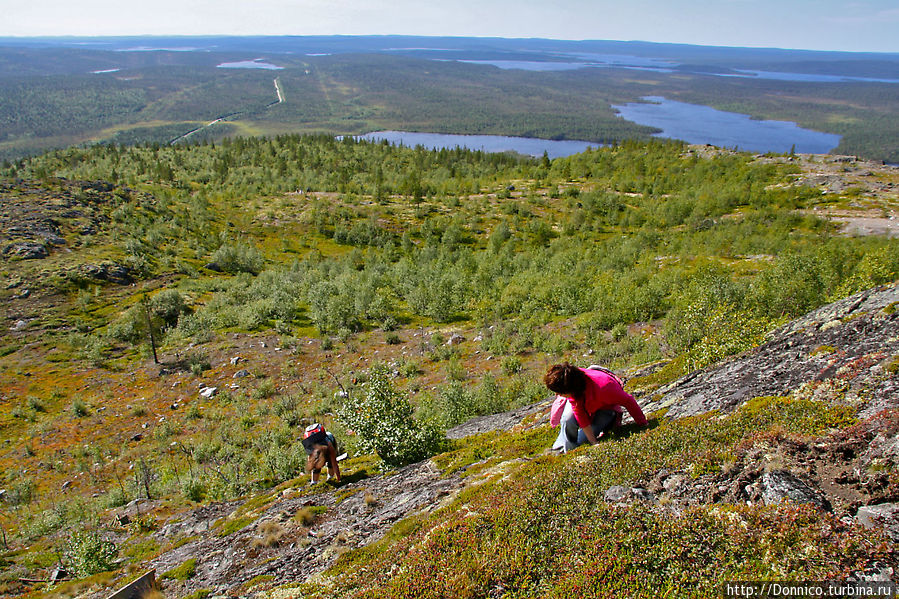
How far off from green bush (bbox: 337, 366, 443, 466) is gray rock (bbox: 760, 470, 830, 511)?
28.6 ft

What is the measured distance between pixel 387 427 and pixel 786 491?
9296 mm

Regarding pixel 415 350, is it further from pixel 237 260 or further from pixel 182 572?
pixel 237 260

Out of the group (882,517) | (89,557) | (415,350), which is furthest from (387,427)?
(415,350)

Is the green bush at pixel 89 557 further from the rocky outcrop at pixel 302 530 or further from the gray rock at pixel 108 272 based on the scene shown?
the gray rock at pixel 108 272

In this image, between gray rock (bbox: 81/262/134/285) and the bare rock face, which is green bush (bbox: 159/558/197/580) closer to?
the bare rock face

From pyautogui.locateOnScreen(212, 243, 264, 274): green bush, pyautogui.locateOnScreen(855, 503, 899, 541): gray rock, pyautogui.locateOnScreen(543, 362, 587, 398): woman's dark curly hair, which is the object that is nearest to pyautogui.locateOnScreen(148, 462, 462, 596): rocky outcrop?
pyautogui.locateOnScreen(543, 362, 587, 398): woman's dark curly hair

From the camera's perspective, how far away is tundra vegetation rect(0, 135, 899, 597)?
6.16 meters

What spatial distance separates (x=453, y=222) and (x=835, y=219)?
5945 centimetres

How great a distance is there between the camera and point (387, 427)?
1243cm

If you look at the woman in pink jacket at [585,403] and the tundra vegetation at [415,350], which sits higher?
the woman in pink jacket at [585,403]

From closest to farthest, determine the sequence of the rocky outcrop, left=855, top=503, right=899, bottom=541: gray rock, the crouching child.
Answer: left=855, top=503, right=899, bottom=541: gray rock < the rocky outcrop < the crouching child

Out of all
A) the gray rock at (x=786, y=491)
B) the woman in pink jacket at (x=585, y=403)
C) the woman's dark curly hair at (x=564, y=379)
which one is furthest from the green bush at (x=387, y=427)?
the gray rock at (x=786, y=491)

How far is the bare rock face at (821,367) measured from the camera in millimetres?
6863

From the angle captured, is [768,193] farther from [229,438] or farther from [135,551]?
[135,551]
